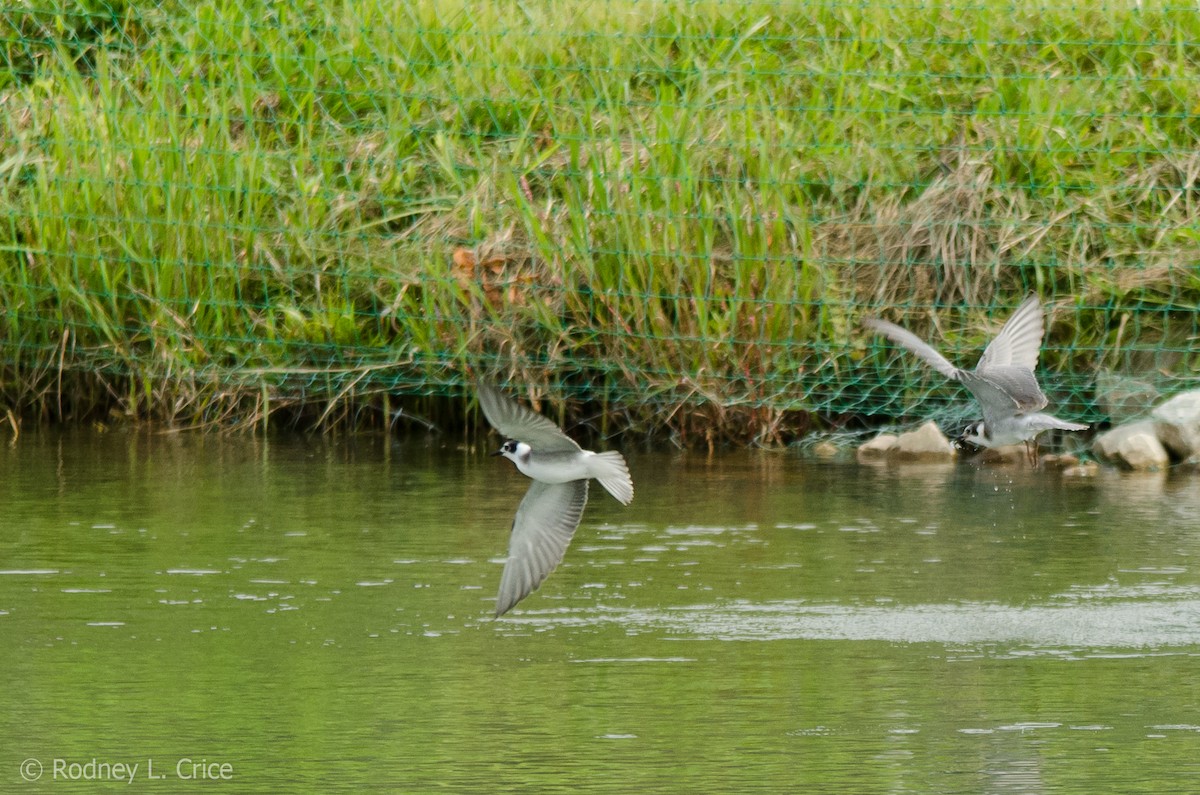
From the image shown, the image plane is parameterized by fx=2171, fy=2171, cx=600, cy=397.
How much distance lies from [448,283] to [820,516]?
2.27 m

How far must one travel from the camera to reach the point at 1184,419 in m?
8.43

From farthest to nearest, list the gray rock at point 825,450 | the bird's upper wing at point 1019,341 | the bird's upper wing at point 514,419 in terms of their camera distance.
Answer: the gray rock at point 825,450 < the bird's upper wing at point 1019,341 < the bird's upper wing at point 514,419

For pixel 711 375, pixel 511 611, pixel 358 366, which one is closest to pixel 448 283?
pixel 358 366

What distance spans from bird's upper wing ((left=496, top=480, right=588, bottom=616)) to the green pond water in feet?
0.57

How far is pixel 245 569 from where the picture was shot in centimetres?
639

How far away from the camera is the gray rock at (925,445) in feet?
28.9

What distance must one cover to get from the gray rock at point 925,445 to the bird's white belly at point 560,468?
3661 millimetres

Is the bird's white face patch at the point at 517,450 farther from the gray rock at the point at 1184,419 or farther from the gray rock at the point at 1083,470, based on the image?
the gray rock at the point at 1184,419

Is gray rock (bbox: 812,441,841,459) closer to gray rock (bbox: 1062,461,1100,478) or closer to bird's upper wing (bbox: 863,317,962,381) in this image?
gray rock (bbox: 1062,461,1100,478)

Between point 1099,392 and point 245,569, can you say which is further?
point 1099,392

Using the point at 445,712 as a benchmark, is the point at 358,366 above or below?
above

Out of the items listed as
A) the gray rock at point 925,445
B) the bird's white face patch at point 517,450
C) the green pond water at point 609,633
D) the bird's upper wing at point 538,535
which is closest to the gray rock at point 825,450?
the gray rock at point 925,445

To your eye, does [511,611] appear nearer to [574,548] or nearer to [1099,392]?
[574,548]

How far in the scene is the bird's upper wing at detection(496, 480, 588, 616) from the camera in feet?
17.7
